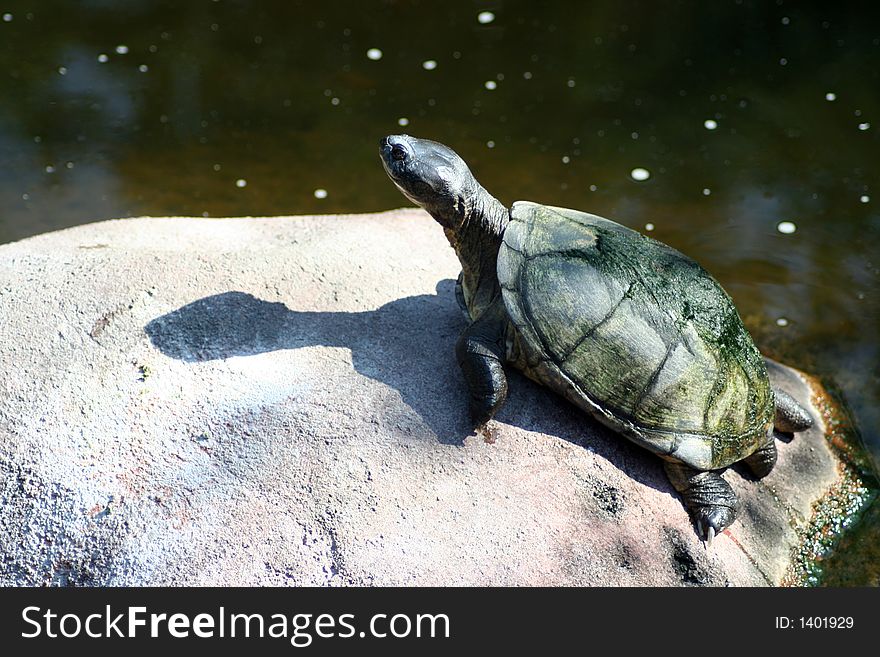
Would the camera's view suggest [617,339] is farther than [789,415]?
No

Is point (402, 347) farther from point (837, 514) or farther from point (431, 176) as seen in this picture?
point (837, 514)

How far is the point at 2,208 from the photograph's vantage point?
5934 mm

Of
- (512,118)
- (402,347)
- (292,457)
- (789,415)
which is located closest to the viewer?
(292,457)

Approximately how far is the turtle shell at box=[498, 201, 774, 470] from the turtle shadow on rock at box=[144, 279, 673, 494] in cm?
17

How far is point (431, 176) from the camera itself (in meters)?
3.37

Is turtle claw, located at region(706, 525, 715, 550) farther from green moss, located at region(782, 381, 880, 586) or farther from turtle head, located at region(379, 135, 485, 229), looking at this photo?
turtle head, located at region(379, 135, 485, 229)

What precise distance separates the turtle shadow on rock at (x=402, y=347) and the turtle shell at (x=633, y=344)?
171mm

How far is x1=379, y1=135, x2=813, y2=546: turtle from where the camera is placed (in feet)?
10.3

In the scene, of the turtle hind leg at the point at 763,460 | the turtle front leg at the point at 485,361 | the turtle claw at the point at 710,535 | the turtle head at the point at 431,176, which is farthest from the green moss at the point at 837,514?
the turtle head at the point at 431,176

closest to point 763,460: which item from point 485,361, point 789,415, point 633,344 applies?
point 789,415

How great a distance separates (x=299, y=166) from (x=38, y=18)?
3.29 metres

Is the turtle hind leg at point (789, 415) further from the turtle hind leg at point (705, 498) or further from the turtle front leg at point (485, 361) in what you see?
the turtle front leg at point (485, 361)

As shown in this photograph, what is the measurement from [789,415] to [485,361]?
160cm

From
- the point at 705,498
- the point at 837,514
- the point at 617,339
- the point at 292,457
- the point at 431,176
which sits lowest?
the point at 837,514
